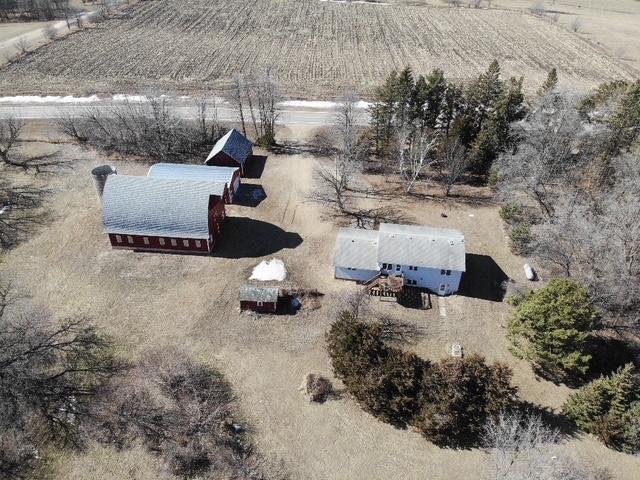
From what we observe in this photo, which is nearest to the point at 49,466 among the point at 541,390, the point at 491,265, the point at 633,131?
the point at 541,390

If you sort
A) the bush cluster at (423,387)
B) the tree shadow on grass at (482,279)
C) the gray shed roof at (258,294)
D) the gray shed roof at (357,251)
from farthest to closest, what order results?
the tree shadow on grass at (482,279) → the gray shed roof at (357,251) → the gray shed roof at (258,294) → the bush cluster at (423,387)

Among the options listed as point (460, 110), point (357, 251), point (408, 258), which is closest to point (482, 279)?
point (408, 258)

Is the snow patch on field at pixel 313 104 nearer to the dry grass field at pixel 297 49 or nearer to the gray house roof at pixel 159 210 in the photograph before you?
the dry grass field at pixel 297 49

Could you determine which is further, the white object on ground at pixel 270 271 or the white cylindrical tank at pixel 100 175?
the white cylindrical tank at pixel 100 175

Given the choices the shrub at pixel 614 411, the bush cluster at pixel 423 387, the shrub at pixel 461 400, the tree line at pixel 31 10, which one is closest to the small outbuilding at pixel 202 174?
the bush cluster at pixel 423 387

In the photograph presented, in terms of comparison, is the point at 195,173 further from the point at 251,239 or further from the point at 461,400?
the point at 461,400

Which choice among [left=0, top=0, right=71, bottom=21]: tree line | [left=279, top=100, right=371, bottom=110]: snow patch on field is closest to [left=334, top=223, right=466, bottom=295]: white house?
[left=279, top=100, right=371, bottom=110]: snow patch on field

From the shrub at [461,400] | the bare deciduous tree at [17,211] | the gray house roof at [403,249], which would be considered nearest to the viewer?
the shrub at [461,400]
